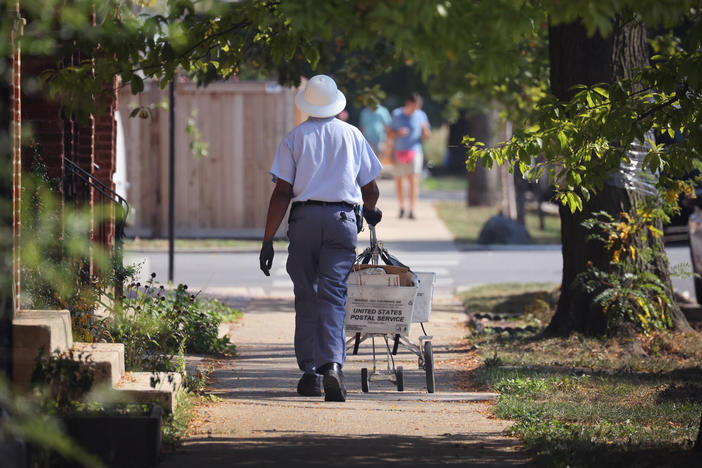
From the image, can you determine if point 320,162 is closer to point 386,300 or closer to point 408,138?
point 386,300

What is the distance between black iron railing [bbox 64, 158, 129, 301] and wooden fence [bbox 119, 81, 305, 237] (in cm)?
900

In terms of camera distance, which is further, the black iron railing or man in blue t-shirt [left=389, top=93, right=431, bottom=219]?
man in blue t-shirt [left=389, top=93, right=431, bottom=219]

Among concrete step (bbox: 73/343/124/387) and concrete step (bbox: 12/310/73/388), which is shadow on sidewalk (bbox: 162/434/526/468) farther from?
concrete step (bbox: 12/310/73/388)

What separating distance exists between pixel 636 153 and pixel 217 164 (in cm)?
1100

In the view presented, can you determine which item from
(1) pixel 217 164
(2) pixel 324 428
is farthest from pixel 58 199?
(1) pixel 217 164

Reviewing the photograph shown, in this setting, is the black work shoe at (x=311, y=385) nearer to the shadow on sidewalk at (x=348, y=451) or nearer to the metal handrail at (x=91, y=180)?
the shadow on sidewalk at (x=348, y=451)

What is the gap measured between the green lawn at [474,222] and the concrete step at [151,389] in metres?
13.6

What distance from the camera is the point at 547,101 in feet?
22.6

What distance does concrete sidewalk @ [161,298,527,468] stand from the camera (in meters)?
5.53

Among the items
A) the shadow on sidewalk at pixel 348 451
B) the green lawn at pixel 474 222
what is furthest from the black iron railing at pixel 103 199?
the green lawn at pixel 474 222

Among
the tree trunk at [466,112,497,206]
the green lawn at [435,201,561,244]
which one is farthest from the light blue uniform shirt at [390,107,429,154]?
the tree trunk at [466,112,497,206]

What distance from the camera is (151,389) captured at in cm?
603

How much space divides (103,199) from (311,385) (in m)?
3.68

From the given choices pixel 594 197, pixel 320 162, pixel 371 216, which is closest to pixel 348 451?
pixel 320 162
